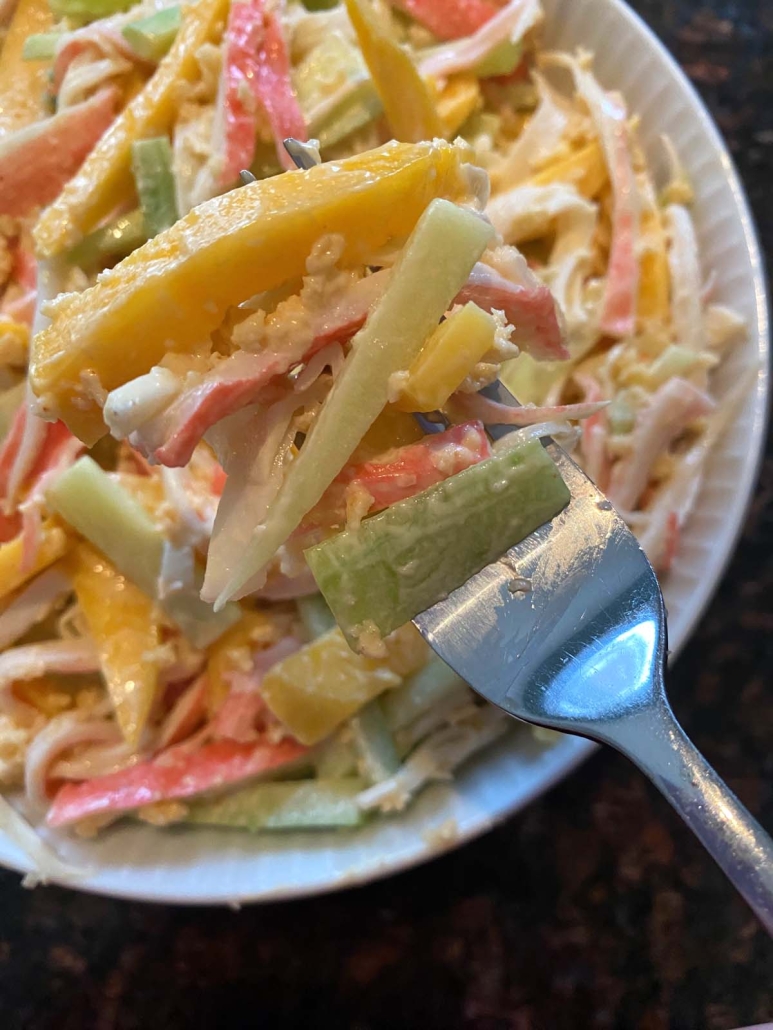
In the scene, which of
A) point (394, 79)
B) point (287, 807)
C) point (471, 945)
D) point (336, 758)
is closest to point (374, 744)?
point (336, 758)

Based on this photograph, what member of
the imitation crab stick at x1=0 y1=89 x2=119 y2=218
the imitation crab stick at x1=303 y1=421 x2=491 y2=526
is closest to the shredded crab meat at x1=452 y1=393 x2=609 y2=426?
the imitation crab stick at x1=303 y1=421 x2=491 y2=526

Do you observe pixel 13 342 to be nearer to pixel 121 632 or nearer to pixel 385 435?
pixel 121 632

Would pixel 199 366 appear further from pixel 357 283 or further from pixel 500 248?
pixel 500 248

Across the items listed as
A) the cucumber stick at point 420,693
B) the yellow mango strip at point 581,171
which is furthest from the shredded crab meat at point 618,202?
the cucumber stick at point 420,693

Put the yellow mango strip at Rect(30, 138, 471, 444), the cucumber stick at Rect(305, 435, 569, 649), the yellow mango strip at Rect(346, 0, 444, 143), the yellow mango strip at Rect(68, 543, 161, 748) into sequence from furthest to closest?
the yellow mango strip at Rect(68, 543, 161, 748) → the yellow mango strip at Rect(346, 0, 444, 143) → the cucumber stick at Rect(305, 435, 569, 649) → the yellow mango strip at Rect(30, 138, 471, 444)

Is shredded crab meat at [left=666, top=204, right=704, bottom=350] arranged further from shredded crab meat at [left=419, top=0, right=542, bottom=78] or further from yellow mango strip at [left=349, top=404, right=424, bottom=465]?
yellow mango strip at [left=349, top=404, right=424, bottom=465]

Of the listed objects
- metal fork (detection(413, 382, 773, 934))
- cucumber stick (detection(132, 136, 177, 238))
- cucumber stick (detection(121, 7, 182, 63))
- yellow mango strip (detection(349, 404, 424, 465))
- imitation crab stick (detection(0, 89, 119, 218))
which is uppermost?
cucumber stick (detection(121, 7, 182, 63))
